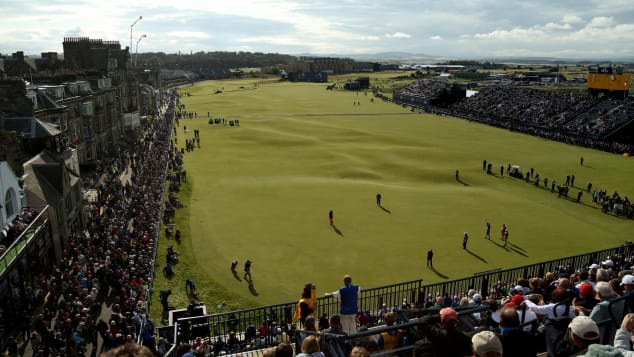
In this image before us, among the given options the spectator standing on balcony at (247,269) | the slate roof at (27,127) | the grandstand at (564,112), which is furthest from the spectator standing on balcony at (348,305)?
the grandstand at (564,112)

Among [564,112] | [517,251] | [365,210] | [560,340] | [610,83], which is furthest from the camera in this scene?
[610,83]

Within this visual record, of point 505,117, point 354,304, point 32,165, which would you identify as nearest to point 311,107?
point 505,117

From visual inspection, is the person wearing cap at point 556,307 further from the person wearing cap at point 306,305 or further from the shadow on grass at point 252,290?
the shadow on grass at point 252,290

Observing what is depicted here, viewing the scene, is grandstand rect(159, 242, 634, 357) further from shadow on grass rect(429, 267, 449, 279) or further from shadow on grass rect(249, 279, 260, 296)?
shadow on grass rect(249, 279, 260, 296)

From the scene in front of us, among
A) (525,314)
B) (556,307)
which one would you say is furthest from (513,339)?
(525,314)

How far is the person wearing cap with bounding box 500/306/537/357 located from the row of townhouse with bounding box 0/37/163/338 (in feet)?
53.1

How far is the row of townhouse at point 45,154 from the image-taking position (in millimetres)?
19281

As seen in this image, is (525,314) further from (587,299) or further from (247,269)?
(247,269)

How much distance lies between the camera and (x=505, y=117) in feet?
268

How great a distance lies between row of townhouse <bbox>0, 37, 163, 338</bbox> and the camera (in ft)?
63.3

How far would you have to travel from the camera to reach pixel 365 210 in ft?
108

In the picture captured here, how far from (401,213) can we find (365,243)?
6618 mm

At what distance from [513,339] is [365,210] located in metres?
26.2

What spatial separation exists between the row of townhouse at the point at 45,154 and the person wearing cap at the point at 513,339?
16.2 meters
